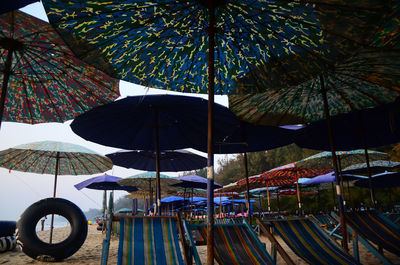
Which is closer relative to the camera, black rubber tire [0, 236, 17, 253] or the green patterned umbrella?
the green patterned umbrella

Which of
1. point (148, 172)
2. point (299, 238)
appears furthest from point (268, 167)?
point (299, 238)

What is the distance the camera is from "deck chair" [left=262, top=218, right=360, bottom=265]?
307 centimetres

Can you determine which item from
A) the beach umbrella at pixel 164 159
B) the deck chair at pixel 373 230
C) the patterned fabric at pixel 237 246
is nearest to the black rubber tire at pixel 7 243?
the beach umbrella at pixel 164 159

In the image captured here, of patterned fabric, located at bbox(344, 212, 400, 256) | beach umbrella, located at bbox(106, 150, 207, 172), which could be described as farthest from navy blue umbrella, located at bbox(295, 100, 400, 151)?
beach umbrella, located at bbox(106, 150, 207, 172)

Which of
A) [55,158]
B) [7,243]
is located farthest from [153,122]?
[7,243]

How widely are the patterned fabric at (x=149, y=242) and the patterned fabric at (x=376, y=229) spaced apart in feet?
8.21

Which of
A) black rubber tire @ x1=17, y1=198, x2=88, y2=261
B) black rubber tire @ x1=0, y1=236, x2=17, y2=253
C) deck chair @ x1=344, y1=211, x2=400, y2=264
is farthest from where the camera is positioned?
black rubber tire @ x1=0, y1=236, x2=17, y2=253

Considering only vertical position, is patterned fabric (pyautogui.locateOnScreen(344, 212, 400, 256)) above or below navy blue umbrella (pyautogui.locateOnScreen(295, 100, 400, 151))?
below

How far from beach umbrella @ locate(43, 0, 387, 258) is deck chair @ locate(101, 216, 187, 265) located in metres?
0.86

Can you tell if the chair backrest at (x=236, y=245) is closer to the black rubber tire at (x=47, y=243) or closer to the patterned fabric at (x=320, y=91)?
the patterned fabric at (x=320, y=91)

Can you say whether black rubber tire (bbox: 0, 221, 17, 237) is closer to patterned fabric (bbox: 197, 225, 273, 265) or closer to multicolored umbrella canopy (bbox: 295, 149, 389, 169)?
patterned fabric (bbox: 197, 225, 273, 265)

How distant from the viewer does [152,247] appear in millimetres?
3098

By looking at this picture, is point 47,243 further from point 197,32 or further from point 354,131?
point 354,131

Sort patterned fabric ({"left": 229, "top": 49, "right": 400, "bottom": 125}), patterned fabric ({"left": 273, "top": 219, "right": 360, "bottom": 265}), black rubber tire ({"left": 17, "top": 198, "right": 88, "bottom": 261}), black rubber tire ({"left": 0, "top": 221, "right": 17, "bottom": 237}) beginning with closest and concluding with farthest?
1. patterned fabric ({"left": 273, "top": 219, "right": 360, "bottom": 265})
2. patterned fabric ({"left": 229, "top": 49, "right": 400, "bottom": 125})
3. black rubber tire ({"left": 17, "top": 198, "right": 88, "bottom": 261})
4. black rubber tire ({"left": 0, "top": 221, "right": 17, "bottom": 237})
